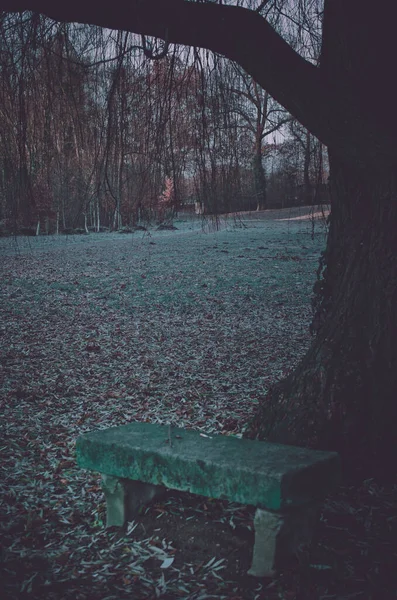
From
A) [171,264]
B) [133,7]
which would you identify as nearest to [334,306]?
[133,7]

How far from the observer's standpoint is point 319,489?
92.5 inches

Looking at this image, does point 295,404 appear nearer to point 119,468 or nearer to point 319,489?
point 319,489

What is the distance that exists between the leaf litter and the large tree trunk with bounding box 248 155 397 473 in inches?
12.1

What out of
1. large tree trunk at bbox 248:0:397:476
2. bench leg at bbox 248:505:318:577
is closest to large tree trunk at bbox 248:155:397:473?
large tree trunk at bbox 248:0:397:476

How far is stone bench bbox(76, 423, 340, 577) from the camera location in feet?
7.41

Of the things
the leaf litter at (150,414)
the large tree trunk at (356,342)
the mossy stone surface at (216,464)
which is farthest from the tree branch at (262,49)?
the mossy stone surface at (216,464)

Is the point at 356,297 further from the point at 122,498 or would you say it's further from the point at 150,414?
the point at 150,414

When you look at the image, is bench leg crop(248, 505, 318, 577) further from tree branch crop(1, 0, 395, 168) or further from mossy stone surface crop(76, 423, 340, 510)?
tree branch crop(1, 0, 395, 168)

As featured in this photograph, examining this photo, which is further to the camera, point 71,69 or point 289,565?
point 71,69

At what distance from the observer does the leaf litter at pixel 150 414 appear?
235 cm

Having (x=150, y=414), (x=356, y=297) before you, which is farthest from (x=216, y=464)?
(x=150, y=414)

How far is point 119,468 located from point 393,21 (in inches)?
103

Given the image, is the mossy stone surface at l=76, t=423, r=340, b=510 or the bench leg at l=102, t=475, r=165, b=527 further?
the bench leg at l=102, t=475, r=165, b=527

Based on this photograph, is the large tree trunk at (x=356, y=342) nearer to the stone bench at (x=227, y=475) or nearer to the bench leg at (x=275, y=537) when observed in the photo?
the stone bench at (x=227, y=475)
